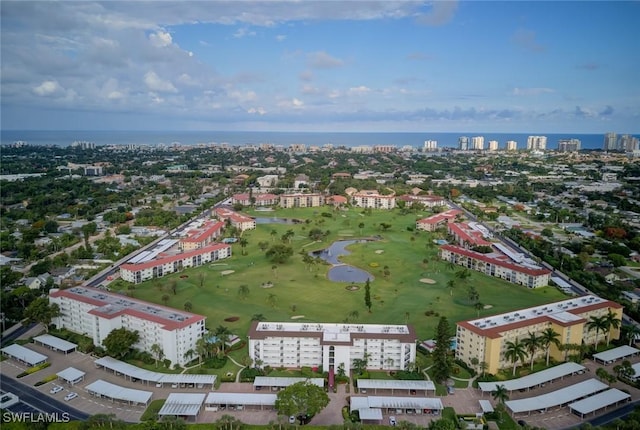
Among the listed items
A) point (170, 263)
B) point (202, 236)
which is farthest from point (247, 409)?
point (202, 236)

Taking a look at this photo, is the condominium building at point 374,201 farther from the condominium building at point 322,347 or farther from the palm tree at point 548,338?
the condominium building at point 322,347

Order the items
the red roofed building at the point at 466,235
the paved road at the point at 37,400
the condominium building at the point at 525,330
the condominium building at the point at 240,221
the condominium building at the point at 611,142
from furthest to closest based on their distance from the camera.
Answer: the condominium building at the point at 611,142 < the condominium building at the point at 240,221 < the red roofed building at the point at 466,235 < the condominium building at the point at 525,330 < the paved road at the point at 37,400

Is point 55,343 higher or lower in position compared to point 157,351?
lower

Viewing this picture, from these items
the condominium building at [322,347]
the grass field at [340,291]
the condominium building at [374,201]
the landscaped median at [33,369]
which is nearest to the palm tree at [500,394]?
the condominium building at [322,347]

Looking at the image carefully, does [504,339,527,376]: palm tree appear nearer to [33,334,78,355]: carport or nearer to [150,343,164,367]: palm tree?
[150,343,164,367]: palm tree

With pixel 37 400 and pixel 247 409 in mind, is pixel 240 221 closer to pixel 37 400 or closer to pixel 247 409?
pixel 37 400

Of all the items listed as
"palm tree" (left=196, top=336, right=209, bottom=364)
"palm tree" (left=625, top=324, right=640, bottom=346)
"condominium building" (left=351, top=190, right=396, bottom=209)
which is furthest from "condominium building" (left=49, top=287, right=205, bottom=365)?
"condominium building" (left=351, top=190, right=396, bottom=209)
